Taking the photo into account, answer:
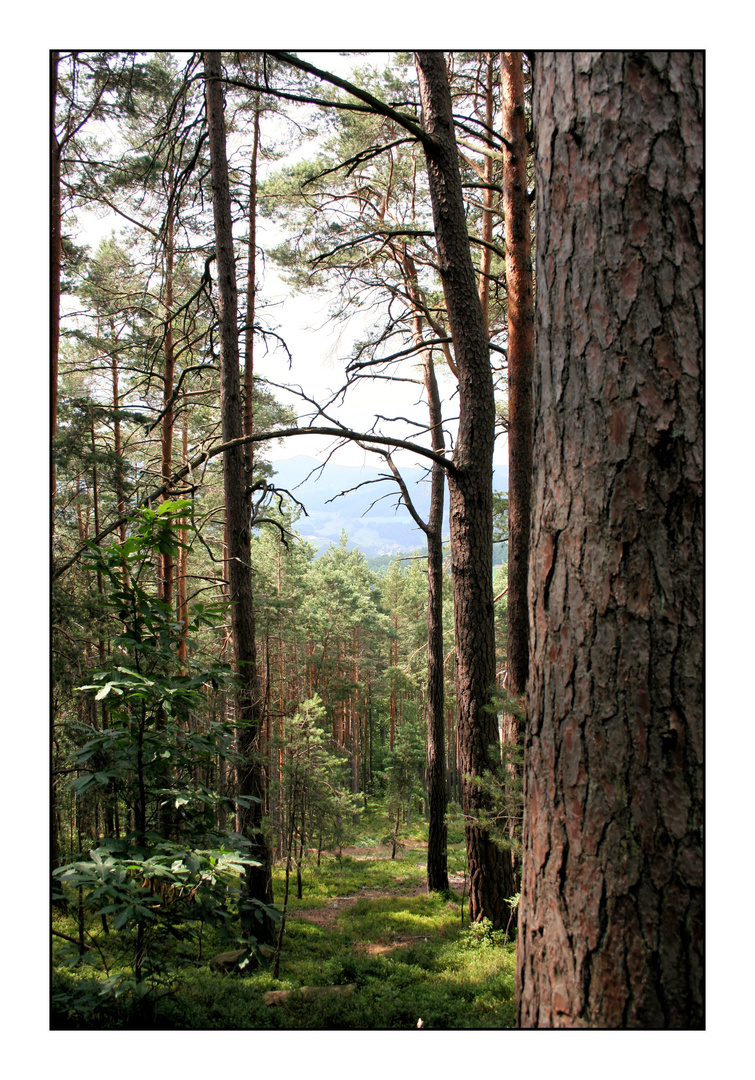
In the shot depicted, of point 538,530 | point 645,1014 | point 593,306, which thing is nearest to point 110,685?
point 538,530

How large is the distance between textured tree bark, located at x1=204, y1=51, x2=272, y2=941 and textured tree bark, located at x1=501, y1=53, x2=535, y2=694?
216cm

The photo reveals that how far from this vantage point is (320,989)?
3287 millimetres

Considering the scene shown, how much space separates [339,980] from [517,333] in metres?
4.84

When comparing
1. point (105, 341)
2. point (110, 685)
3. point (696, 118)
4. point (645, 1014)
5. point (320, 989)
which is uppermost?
point (105, 341)

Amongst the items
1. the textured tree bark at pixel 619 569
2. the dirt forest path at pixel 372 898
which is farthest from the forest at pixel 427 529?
the dirt forest path at pixel 372 898

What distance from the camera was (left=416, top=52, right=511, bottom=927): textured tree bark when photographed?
3512 mm

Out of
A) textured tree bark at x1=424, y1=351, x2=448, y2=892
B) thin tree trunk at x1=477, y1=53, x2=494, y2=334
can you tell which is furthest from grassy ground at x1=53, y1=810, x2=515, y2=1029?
thin tree trunk at x1=477, y1=53, x2=494, y2=334

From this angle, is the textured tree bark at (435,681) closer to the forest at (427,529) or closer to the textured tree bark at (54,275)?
the forest at (427,529)

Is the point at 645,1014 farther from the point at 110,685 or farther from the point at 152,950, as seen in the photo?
the point at 152,950

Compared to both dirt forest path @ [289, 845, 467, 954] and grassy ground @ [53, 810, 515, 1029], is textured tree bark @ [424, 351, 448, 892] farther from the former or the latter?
grassy ground @ [53, 810, 515, 1029]

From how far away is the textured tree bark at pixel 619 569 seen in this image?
1016mm

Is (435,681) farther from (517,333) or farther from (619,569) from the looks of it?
(619,569)

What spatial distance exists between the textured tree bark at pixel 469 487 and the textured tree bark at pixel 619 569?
2.55 metres

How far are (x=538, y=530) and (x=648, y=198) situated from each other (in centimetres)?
67
